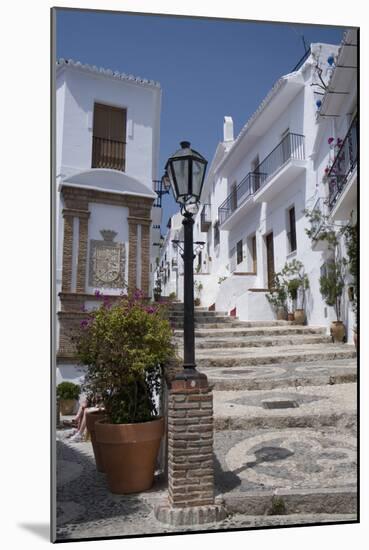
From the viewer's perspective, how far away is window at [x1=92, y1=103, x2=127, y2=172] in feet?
12.3

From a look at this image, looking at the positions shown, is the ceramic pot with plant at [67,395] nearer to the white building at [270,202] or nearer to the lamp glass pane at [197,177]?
the lamp glass pane at [197,177]

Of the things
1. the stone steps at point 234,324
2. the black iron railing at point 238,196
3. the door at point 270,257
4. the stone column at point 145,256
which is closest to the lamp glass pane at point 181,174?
the stone column at point 145,256

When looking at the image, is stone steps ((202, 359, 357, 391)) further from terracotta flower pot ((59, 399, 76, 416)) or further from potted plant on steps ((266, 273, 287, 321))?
terracotta flower pot ((59, 399, 76, 416))

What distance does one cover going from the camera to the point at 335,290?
17.0ft

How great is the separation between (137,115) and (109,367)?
2113 mm

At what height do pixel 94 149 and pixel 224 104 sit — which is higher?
pixel 224 104

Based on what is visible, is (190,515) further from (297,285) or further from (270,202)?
(270,202)

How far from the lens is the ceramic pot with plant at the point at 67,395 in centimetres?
328

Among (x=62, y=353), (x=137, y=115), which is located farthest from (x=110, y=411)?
(x=137, y=115)

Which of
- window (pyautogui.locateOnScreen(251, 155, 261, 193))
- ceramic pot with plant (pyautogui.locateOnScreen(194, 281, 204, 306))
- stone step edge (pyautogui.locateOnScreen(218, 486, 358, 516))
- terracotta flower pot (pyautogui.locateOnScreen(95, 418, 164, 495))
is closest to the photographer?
stone step edge (pyautogui.locateOnScreen(218, 486, 358, 516))

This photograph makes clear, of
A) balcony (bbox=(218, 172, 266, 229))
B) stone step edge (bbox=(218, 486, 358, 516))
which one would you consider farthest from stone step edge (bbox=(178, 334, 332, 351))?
stone step edge (bbox=(218, 486, 358, 516))

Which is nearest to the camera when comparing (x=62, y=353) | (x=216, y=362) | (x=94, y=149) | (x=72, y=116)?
(x=62, y=353)

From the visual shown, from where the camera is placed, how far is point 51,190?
295cm

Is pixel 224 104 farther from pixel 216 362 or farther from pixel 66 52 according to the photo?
pixel 216 362
